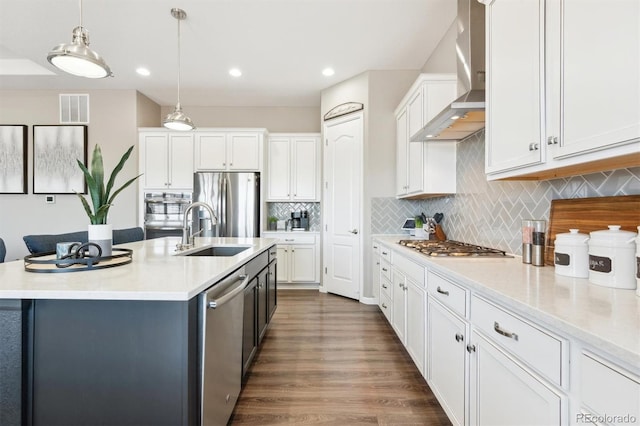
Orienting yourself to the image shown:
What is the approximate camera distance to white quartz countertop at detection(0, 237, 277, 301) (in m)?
1.05

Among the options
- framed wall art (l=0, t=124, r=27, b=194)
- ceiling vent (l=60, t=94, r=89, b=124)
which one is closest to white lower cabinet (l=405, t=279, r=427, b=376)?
ceiling vent (l=60, t=94, r=89, b=124)

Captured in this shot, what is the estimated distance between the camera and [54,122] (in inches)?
190

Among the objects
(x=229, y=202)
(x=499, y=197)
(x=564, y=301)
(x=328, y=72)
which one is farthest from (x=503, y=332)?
(x=229, y=202)

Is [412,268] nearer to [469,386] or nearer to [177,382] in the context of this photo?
[469,386]

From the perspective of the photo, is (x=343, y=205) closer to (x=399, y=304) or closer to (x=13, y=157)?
(x=399, y=304)

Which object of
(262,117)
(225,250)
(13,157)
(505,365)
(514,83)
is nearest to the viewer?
(505,365)

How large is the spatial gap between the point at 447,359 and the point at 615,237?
0.92 metres

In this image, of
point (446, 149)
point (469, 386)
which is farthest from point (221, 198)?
point (469, 386)

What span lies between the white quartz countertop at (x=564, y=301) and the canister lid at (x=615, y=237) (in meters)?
0.17

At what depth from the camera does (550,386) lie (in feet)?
2.78

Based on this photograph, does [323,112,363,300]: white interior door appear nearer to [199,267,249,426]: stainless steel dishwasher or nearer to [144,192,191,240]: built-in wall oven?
[144,192,191,240]: built-in wall oven

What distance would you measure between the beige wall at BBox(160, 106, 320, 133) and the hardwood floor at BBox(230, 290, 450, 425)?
355 centimetres

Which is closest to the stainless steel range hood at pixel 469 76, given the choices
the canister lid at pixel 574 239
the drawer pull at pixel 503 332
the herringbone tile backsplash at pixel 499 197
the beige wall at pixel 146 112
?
the herringbone tile backsplash at pixel 499 197

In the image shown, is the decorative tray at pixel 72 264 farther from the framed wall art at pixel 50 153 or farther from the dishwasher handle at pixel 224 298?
the framed wall art at pixel 50 153
